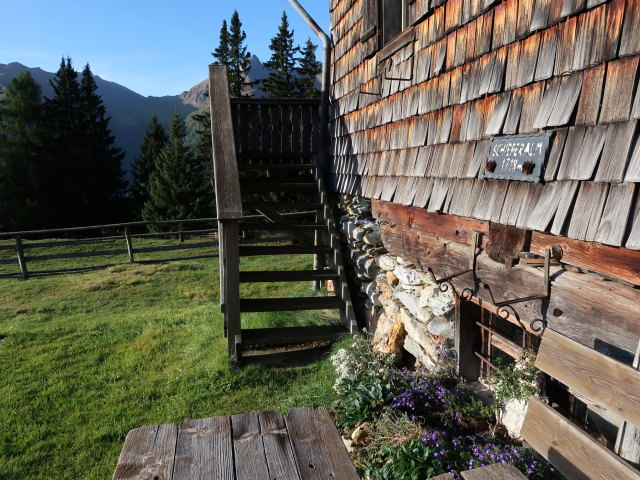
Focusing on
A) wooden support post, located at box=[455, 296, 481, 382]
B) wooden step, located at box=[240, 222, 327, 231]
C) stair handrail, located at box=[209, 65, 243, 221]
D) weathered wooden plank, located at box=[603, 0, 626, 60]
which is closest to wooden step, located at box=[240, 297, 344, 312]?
wooden step, located at box=[240, 222, 327, 231]

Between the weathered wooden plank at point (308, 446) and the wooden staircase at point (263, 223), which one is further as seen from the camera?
the wooden staircase at point (263, 223)

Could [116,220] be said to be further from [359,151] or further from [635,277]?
[635,277]

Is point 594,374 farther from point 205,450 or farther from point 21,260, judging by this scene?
point 21,260

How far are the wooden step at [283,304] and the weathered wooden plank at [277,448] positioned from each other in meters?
2.92

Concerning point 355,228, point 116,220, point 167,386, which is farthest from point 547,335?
point 116,220

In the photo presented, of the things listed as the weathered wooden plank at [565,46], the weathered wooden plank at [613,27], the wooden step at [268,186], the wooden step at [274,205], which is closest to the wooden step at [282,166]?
the wooden step at [268,186]

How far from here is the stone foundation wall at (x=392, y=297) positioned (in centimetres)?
342

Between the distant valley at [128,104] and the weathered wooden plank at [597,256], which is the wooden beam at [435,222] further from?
the distant valley at [128,104]

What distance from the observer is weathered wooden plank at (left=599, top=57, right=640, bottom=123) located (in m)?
1.69

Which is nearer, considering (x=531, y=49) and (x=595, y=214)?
(x=595, y=214)

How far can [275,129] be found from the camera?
619cm

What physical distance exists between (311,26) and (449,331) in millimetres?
4788

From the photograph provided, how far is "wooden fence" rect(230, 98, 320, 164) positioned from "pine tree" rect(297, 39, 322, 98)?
Result: 58.3ft

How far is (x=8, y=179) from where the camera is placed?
84.1 ft
